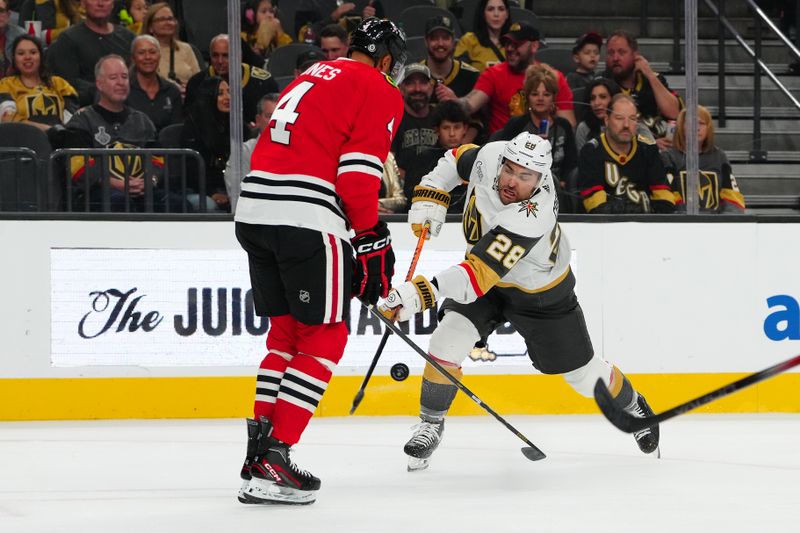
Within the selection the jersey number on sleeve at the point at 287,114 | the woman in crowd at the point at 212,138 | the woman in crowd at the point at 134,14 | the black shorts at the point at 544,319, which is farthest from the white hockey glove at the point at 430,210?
the woman in crowd at the point at 134,14

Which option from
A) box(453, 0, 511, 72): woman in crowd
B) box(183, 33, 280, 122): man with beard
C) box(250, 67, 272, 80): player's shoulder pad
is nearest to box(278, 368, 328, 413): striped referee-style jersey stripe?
box(183, 33, 280, 122): man with beard

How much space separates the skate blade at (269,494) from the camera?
3586mm

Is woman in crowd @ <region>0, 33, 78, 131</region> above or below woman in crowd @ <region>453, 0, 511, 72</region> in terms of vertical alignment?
below

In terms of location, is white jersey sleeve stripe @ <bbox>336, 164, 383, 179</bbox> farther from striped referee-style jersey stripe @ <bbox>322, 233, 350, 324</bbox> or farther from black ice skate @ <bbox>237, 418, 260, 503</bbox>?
black ice skate @ <bbox>237, 418, 260, 503</bbox>

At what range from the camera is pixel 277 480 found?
3.57 metres

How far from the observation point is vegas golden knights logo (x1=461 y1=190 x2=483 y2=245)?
13.9 feet

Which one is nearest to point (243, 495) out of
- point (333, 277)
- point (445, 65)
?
point (333, 277)

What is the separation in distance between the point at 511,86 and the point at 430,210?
5.42 ft

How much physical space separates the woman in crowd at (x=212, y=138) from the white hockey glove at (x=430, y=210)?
1238 mm

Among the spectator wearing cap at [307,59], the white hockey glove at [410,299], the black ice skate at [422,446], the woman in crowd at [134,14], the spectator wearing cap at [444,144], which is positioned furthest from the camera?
the woman in crowd at [134,14]

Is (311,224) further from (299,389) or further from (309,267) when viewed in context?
(299,389)

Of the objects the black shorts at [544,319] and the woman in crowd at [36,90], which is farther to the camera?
the woman in crowd at [36,90]

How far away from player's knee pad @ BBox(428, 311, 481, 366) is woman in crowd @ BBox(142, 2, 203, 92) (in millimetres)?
1912

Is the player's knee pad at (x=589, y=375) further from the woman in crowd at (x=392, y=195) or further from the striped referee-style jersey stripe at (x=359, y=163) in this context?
the woman in crowd at (x=392, y=195)
